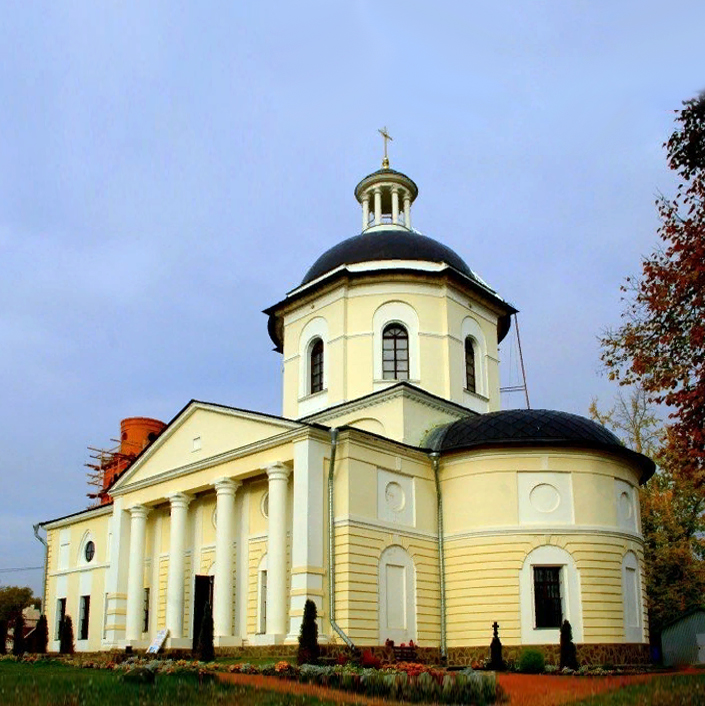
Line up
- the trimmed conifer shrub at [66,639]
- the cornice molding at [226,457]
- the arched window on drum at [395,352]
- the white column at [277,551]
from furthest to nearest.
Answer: the trimmed conifer shrub at [66,639], the arched window on drum at [395,352], the cornice molding at [226,457], the white column at [277,551]

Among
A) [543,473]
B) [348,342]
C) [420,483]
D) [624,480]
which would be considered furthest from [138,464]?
[624,480]

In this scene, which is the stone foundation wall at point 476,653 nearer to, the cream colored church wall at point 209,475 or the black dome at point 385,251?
the cream colored church wall at point 209,475

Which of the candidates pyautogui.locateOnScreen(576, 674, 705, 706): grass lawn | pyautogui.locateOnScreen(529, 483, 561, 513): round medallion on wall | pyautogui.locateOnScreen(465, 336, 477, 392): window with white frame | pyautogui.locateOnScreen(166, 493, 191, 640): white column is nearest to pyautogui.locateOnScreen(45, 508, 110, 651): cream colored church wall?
pyautogui.locateOnScreen(166, 493, 191, 640): white column

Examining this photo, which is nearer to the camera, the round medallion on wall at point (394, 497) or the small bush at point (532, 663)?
the small bush at point (532, 663)

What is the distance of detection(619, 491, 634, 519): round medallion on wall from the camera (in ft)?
79.7

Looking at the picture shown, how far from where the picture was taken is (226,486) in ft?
80.2

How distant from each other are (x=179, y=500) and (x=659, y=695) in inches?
722

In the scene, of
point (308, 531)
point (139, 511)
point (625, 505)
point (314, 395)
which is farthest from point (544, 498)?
point (139, 511)

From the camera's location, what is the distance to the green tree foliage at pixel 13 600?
6369 centimetres

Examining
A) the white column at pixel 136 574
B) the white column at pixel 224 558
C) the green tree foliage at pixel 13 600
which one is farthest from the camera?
the green tree foliage at pixel 13 600

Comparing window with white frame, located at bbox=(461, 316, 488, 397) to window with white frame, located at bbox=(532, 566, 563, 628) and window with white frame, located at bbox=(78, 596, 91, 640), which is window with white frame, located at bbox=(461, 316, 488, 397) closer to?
window with white frame, located at bbox=(532, 566, 563, 628)

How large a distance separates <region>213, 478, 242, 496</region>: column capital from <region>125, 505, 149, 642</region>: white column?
468 centimetres

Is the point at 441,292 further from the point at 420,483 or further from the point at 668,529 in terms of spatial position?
the point at 668,529

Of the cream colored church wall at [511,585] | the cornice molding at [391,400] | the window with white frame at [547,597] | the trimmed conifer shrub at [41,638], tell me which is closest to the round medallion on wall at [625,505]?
the cream colored church wall at [511,585]
